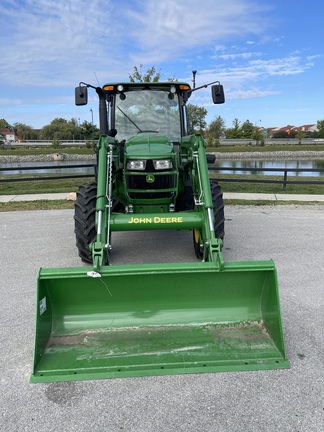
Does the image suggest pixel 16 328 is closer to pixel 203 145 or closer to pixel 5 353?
pixel 5 353

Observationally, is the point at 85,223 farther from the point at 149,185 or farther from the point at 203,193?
the point at 203,193

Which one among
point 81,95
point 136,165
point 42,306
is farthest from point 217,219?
point 42,306

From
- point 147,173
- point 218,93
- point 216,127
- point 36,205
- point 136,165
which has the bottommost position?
point 36,205

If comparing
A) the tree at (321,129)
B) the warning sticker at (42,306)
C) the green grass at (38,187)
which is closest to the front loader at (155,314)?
the warning sticker at (42,306)

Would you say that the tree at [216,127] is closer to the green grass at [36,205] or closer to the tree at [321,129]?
the tree at [321,129]

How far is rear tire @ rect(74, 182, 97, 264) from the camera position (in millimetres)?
4770

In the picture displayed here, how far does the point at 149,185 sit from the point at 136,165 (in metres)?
0.32

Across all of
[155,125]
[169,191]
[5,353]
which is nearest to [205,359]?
[5,353]

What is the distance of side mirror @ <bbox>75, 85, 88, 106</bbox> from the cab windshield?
0.63m

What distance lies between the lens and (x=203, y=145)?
4816 mm

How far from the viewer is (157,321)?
129 inches

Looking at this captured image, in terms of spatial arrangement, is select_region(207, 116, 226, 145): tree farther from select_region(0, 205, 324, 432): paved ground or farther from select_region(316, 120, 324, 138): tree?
select_region(0, 205, 324, 432): paved ground

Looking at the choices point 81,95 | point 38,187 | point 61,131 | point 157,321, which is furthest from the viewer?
point 61,131

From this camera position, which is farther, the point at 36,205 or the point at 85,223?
the point at 36,205
